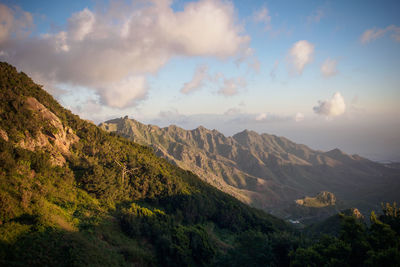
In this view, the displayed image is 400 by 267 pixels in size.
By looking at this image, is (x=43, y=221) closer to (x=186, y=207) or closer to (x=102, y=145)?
(x=102, y=145)

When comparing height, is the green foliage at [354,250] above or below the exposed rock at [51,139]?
below

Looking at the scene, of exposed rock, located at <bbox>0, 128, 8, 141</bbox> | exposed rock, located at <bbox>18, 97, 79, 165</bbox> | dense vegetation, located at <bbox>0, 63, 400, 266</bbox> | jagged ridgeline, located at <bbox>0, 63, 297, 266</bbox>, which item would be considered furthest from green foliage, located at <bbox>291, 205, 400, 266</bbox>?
exposed rock, located at <bbox>0, 128, 8, 141</bbox>

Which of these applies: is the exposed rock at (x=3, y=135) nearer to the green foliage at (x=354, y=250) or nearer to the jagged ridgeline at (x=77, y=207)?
the jagged ridgeline at (x=77, y=207)

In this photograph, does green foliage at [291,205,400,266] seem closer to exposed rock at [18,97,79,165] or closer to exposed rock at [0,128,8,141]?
exposed rock at [18,97,79,165]

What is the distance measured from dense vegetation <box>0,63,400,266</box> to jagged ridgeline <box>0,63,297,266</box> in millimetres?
96

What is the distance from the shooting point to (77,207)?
82.1ft

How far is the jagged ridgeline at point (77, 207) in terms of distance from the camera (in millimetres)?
15883

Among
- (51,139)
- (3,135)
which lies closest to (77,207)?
(3,135)

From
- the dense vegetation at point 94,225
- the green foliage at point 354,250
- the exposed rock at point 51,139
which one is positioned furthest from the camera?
the exposed rock at point 51,139

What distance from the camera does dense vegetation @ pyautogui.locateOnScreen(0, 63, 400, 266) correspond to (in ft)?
51.7

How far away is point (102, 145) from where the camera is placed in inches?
1730

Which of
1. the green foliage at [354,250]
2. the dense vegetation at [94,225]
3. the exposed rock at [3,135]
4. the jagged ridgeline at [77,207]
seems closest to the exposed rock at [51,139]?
the jagged ridgeline at [77,207]

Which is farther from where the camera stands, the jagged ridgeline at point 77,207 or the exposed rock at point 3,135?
the exposed rock at point 3,135

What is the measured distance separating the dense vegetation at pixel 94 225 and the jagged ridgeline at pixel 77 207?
0.32 feet
